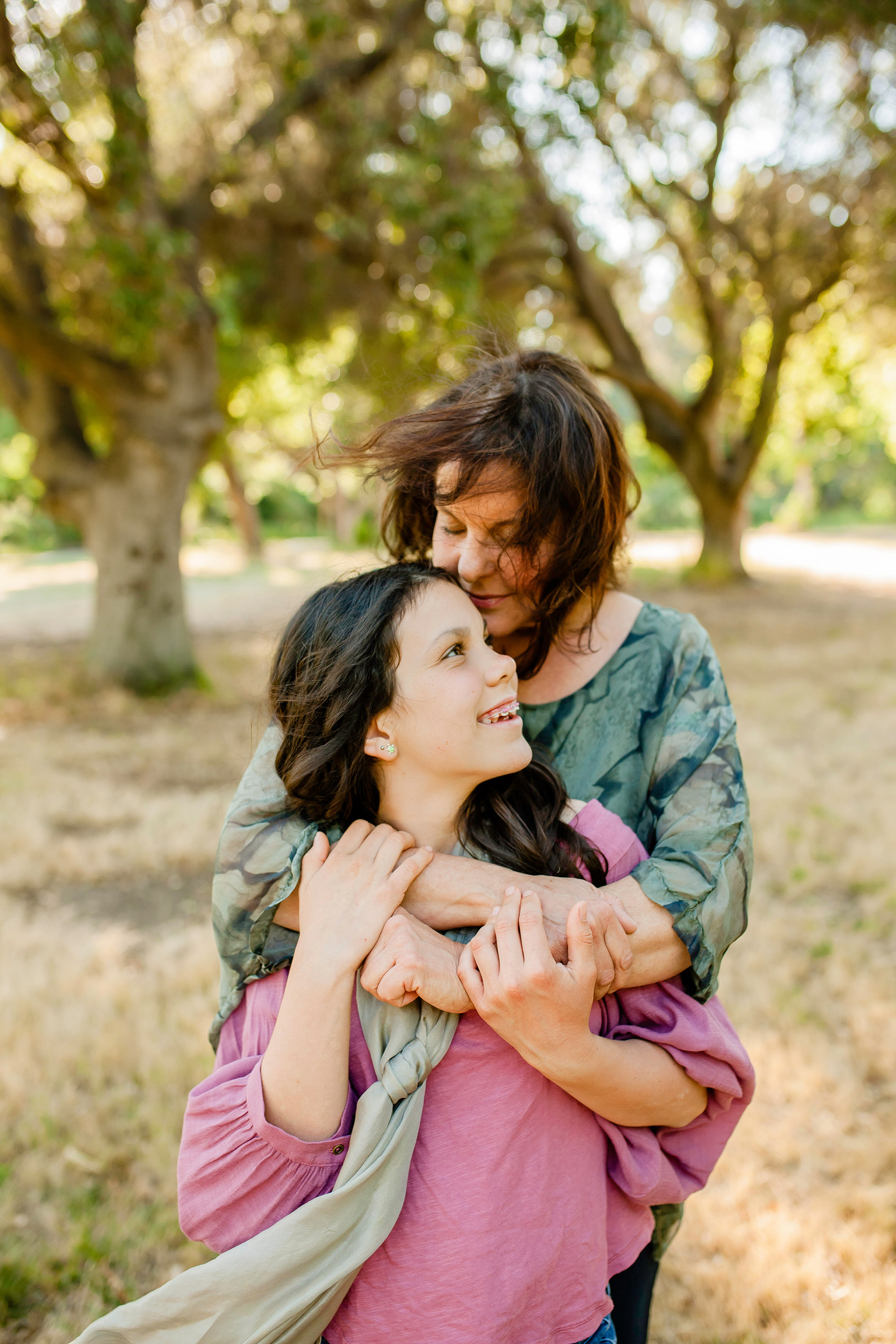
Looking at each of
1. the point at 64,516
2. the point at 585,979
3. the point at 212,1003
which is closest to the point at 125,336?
the point at 64,516

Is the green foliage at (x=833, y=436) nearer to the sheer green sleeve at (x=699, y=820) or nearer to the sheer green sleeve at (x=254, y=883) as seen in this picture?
the sheer green sleeve at (x=699, y=820)

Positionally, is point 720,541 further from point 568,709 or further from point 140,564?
point 568,709

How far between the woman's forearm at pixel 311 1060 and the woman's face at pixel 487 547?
0.76 metres

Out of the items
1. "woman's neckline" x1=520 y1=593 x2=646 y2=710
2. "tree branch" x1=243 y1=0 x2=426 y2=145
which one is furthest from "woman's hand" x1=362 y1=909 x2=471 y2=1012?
"tree branch" x1=243 y1=0 x2=426 y2=145

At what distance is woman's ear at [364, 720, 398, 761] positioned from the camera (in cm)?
160

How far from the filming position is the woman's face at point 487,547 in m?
1.72

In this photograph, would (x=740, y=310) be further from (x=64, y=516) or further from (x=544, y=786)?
(x=544, y=786)

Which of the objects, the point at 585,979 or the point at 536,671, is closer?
the point at 585,979

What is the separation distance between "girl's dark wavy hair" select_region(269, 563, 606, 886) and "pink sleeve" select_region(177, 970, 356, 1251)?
1.51ft

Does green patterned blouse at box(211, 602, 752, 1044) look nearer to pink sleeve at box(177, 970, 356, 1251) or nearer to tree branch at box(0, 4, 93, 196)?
pink sleeve at box(177, 970, 356, 1251)

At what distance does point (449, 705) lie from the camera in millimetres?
1542

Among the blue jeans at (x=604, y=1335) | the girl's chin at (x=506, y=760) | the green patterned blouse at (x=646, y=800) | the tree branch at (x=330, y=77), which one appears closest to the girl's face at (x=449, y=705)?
the girl's chin at (x=506, y=760)

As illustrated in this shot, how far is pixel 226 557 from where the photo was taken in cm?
2684

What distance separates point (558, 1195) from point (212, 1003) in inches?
98.9
